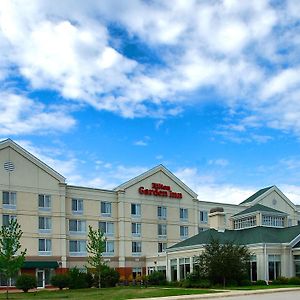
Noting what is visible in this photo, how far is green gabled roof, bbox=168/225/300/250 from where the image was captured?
5278 centimetres

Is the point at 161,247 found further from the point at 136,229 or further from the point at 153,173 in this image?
the point at 153,173

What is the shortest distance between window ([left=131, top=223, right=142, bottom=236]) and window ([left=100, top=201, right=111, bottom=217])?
3.62 m

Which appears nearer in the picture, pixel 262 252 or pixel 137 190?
pixel 262 252

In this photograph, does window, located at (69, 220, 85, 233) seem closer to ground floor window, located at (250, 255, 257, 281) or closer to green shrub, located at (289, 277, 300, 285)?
ground floor window, located at (250, 255, 257, 281)

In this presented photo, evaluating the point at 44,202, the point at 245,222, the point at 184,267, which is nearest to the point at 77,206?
the point at 44,202

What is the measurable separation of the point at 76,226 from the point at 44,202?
545 centimetres

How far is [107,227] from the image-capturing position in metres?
67.6

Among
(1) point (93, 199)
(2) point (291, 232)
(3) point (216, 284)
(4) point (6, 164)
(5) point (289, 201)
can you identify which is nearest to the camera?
(3) point (216, 284)

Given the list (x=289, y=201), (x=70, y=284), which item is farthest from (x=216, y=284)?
(x=289, y=201)

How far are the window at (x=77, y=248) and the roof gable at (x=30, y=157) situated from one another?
748 cm

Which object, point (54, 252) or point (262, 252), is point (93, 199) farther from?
point (262, 252)

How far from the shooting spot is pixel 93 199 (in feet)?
219

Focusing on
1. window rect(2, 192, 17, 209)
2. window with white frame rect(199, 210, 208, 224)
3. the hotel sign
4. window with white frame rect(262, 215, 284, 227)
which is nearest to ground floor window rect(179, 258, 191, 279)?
window with white frame rect(262, 215, 284, 227)

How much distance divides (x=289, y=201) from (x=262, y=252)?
33.4m
